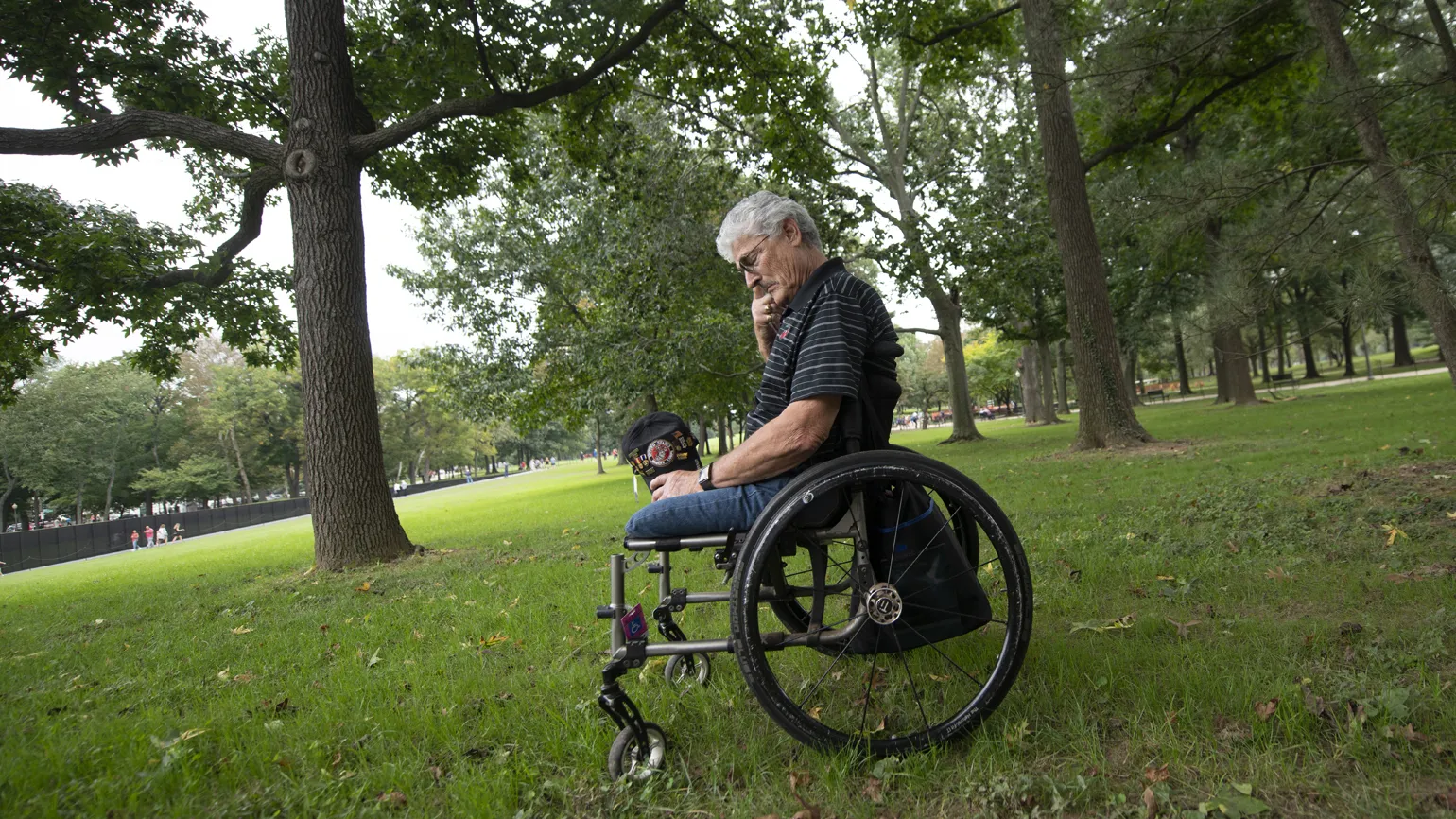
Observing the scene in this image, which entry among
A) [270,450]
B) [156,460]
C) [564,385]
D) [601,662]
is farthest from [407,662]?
[270,450]

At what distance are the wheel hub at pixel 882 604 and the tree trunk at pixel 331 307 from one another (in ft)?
21.3

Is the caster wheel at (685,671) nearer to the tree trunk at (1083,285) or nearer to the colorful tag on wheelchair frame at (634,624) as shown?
the colorful tag on wheelchair frame at (634,624)

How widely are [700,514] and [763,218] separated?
107cm

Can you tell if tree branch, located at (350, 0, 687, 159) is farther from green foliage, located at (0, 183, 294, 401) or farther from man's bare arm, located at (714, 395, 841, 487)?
man's bare arm, located at (714, 395, 841, 487)

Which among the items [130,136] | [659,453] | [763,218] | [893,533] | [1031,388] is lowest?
[893,533]

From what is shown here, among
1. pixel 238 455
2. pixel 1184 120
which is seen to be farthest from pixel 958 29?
pixel 238 455

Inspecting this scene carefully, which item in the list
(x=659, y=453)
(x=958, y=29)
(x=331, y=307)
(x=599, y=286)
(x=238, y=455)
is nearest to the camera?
(x=659, y=453)

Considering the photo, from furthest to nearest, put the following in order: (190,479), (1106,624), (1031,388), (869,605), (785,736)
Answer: (190,479), (1031,388), (1106,624), (785,736), (869,605)

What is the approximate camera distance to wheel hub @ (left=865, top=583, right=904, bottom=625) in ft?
7.11

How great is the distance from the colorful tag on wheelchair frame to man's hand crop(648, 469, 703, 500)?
1.20ft

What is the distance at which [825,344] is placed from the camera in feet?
7.37

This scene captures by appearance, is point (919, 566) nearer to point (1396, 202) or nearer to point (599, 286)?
point (1396, 202)

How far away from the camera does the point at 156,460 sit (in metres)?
51.5

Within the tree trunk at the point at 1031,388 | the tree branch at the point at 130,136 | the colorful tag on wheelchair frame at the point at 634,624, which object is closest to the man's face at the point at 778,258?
the colorful tag on wheelchair frame at the point at 634,624
